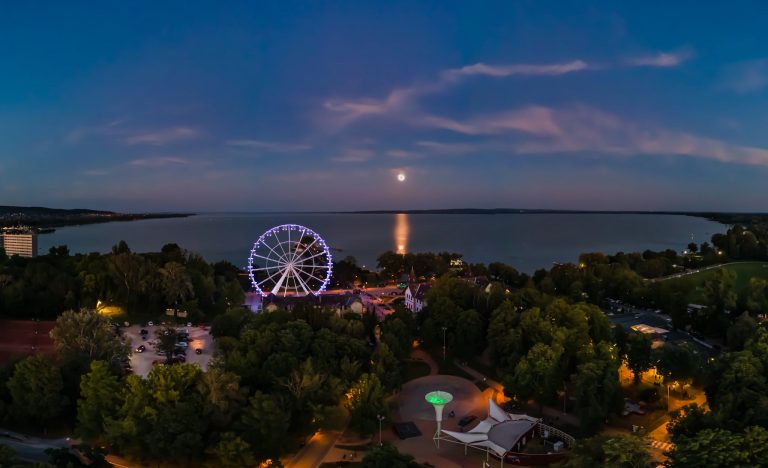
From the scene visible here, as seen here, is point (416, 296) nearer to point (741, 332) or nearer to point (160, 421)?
point (741, 332)

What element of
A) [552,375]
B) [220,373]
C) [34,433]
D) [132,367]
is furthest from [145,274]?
[552,375]

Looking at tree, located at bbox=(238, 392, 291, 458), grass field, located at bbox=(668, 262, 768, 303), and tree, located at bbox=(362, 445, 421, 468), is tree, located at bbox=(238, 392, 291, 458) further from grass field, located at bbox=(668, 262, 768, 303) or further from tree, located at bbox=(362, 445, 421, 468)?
grass field, located at bbox=(668, 262, 768, 303)

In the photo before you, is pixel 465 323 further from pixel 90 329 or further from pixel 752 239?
pixel 752 239

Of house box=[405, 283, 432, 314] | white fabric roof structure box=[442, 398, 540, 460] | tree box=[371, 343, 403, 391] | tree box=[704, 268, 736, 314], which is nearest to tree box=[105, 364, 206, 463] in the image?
tree box=[371, 343, 403, 391]

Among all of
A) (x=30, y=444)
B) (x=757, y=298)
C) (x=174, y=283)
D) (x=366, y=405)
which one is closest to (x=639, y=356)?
(x=366, y=405)

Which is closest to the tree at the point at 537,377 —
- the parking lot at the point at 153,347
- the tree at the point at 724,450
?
the tree at the point at 724,450
